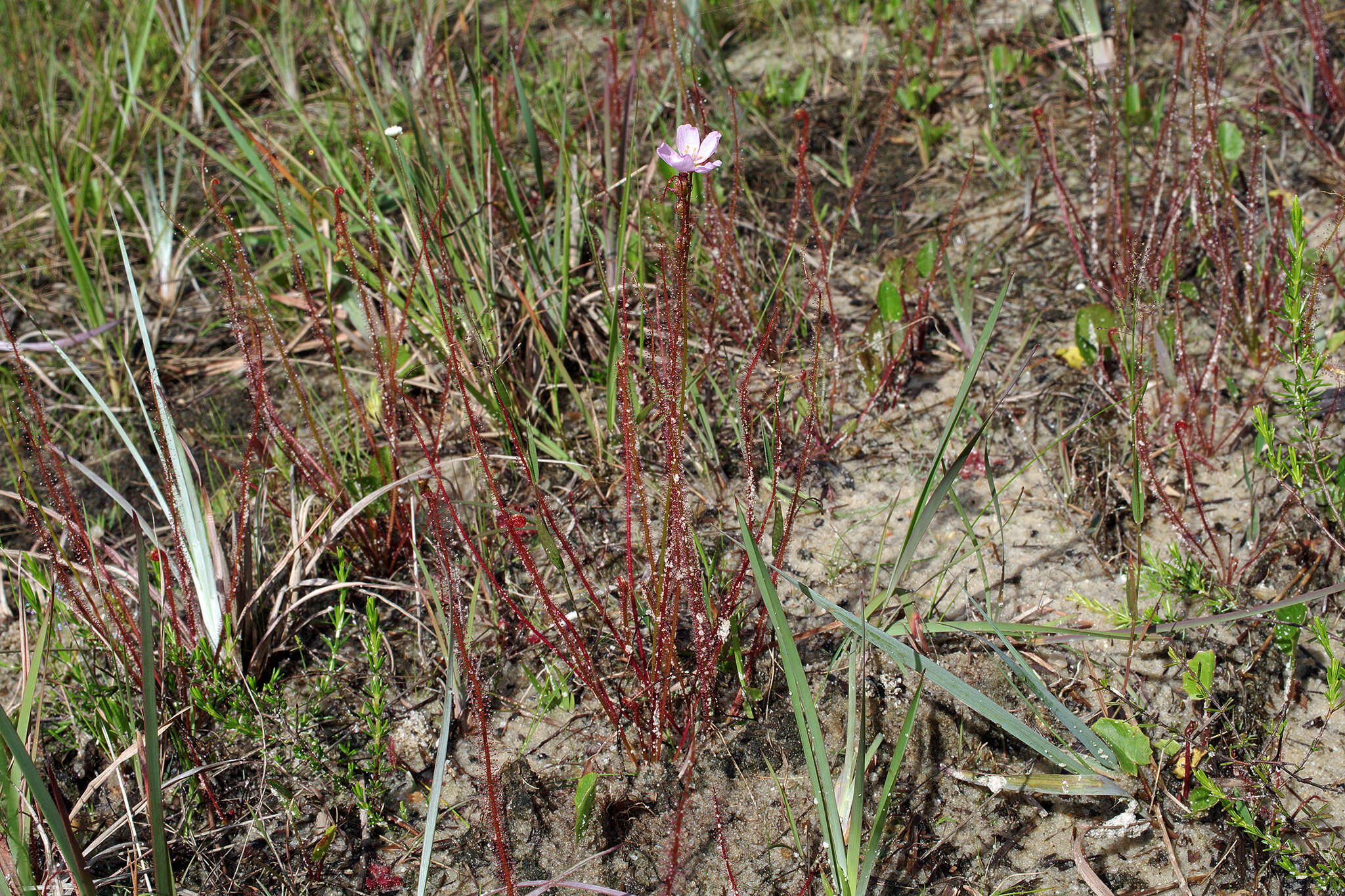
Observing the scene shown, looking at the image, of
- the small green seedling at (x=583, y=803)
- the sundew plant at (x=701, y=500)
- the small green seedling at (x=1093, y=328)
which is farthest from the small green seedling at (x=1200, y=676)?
the small green seedling at (x=583, y=803)

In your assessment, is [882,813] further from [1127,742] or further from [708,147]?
[708,147]


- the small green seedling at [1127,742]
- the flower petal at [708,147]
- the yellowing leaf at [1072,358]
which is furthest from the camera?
the yellowing leaf at [1072,358]

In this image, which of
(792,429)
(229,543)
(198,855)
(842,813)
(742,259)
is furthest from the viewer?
(742,259)

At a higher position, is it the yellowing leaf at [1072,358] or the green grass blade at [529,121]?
the green grass blade at [529,121]

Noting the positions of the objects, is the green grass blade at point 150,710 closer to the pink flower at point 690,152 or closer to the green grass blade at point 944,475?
the pink flower at point 690,152

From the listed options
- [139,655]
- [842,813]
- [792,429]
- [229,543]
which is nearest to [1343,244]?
[792,429]

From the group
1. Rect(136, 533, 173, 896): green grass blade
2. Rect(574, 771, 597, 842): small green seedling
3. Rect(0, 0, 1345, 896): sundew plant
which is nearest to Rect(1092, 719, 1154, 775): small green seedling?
Rect(0, 0, 1345, 896): sundew plant

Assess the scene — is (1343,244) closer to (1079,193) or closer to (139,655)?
(1079,193)

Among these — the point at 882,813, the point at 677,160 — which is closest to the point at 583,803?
the point at 882,813
